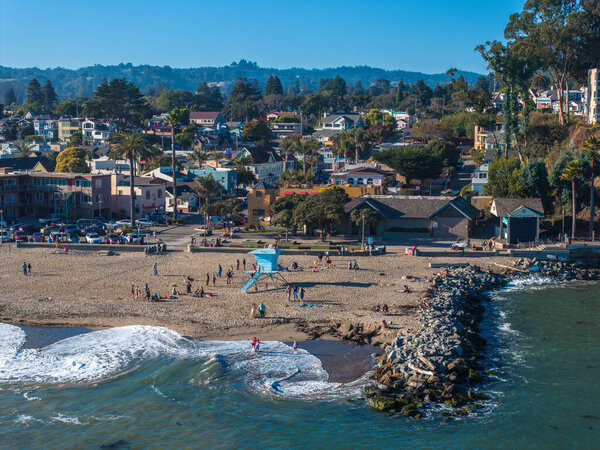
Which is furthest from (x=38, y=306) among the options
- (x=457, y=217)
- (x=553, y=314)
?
(x=457, y=217)

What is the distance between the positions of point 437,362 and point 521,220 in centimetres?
2803

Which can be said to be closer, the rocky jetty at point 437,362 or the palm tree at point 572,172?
the rocky jetty at point 437,362

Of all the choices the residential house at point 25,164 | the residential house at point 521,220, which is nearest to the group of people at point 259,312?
the residential house at point 521,220

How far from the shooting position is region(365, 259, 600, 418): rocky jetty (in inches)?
1021

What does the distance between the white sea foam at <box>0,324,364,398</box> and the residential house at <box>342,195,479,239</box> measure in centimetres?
2527

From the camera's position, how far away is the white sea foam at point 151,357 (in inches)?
1094

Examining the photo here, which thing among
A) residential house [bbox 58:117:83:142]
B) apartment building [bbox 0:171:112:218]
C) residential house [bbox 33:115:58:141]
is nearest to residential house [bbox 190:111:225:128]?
residential house [bbox 58:117:83:142]

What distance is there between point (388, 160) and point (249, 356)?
2066 inches

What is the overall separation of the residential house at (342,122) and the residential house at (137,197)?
252 feet

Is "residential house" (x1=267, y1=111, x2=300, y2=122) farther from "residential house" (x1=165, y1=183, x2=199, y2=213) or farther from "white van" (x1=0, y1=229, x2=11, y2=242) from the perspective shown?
"white van" (x1=0, y1=229, x2=11, y2=242)

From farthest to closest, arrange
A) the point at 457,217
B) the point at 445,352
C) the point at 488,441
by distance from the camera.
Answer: the point at 457,217
the point at 445,352
the point at 488,441

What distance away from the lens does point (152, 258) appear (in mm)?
48562

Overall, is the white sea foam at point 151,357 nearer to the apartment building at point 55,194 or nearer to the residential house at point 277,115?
the apartment building at point 55,194

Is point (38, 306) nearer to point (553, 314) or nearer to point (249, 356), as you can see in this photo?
point (249, 356)
